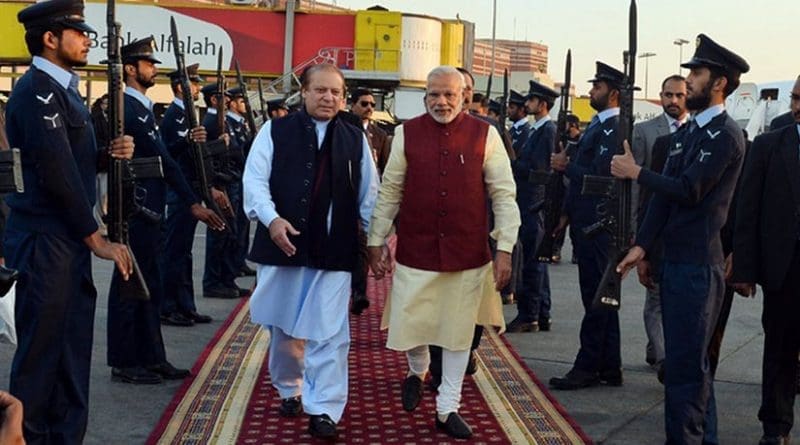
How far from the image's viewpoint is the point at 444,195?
20.2ft

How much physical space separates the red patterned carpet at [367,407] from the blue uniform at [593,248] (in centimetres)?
42

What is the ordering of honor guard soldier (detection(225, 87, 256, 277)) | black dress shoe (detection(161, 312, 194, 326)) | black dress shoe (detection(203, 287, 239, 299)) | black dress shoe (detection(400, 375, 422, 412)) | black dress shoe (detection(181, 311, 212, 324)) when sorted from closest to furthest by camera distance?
black dress shoe (detection(400, 375, 422, 412))
black dress shoe (detection(161, 312, 194, 326))
black dress shoe (detection(181, 311, 212, 324))
black dress shoe (detection(203, 287, 239, 299))
honor guard soldier (detection(225, 87, 256, 277))

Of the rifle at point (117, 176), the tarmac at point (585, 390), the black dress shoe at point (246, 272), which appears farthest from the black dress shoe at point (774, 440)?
the black dress shoe at point (246, 272)

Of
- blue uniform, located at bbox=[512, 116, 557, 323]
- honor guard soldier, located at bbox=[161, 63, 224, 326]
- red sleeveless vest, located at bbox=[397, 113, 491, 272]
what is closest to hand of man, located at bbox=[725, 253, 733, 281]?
red sleeveless vest, located at bbox=[397, 113, 491, 272]

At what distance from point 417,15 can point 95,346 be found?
32.1 m

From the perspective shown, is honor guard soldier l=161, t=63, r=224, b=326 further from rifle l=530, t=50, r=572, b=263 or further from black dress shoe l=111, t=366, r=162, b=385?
rifle l=530, t=50, r=572, b=263

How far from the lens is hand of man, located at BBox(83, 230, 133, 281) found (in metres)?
5.06

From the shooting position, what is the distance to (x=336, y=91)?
623cm

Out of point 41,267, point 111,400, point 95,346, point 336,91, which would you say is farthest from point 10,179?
point 95,346

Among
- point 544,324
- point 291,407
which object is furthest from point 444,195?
point 544,324

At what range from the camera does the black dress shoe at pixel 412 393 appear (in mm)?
6500

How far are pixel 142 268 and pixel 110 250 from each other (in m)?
2.22

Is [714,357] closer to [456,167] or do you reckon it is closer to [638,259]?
[638,259]

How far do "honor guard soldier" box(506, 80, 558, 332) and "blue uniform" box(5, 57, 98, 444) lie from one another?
4903 mm
